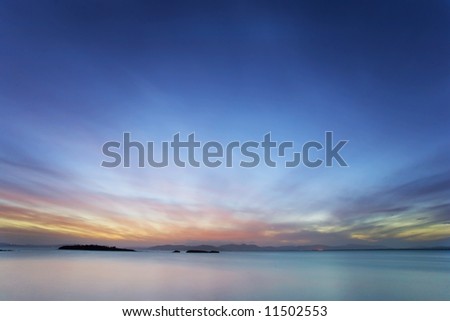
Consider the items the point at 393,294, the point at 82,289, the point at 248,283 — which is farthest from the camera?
the point at 248,283

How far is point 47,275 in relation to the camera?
11156 millimetres
